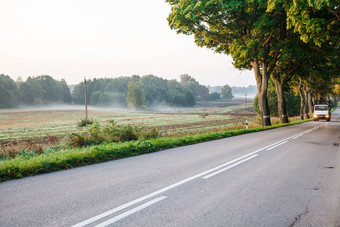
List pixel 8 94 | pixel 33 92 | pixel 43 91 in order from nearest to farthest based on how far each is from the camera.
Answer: pixel 8 94 < pixel 33 92 < pixel 43 91

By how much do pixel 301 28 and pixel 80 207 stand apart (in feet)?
47.9

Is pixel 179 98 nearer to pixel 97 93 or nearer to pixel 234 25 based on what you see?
pixel 97 93

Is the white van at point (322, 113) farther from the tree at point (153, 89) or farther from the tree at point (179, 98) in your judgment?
the tree at point (179, 98)

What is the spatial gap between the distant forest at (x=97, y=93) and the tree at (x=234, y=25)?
52.8 m

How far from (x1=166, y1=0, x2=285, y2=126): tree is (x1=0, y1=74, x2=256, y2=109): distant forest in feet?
173

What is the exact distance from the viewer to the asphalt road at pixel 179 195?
366cm

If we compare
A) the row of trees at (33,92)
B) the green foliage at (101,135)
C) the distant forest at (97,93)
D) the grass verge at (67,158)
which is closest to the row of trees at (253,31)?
the green foliage at (101,135)

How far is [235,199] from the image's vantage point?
176 inches

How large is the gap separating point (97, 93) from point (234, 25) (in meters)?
118

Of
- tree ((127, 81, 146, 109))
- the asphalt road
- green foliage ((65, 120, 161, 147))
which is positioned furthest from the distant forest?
the asphalt road

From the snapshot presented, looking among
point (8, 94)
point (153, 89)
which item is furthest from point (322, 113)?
point (153, 89)

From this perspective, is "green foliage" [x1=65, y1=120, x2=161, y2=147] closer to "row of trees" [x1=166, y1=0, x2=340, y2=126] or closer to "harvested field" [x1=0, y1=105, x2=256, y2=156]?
→ "harvested field" [x1=0, y1=105, x2=256, y2=156]

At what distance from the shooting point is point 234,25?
2033cm

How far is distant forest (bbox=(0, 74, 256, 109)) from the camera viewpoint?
3802 inches
